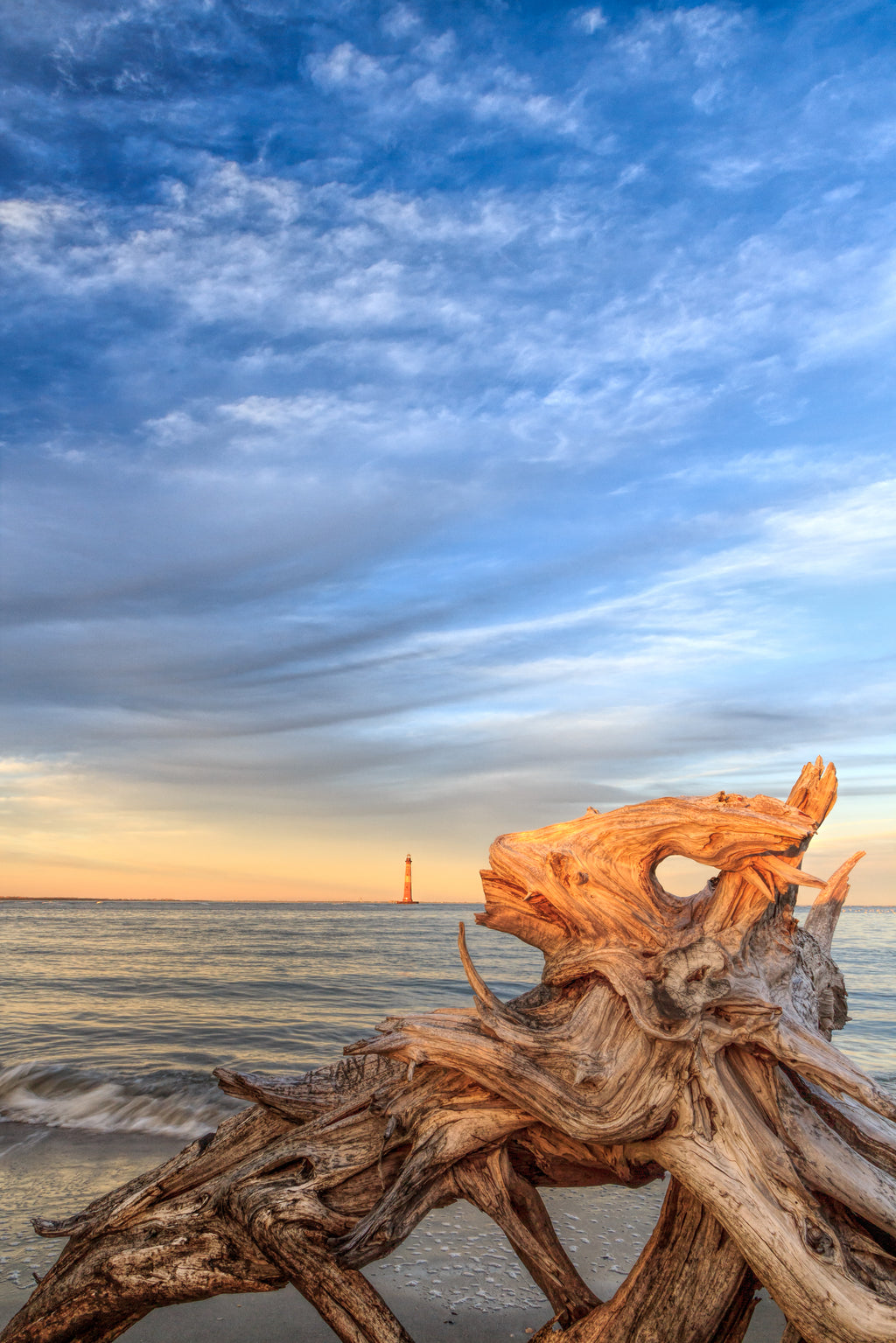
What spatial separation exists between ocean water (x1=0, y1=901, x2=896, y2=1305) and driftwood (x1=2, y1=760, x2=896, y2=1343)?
2.54 metres

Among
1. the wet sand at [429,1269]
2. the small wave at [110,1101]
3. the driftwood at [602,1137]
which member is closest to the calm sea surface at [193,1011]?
the small wave at [110,1101]

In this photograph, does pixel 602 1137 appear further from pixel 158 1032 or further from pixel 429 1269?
pixel 158 1032

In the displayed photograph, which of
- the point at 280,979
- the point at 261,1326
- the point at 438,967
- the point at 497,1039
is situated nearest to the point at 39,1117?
the point at 261,1326

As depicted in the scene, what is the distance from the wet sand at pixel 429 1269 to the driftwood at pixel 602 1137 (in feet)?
4.53

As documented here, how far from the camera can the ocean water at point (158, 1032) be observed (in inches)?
305

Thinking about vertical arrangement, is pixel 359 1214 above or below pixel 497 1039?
below

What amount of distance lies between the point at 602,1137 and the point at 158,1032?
499 inches

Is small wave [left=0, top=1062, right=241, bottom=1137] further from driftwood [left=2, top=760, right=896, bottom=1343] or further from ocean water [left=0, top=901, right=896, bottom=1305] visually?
driftwood [left=2, top=760, right=896, bottom=1343]

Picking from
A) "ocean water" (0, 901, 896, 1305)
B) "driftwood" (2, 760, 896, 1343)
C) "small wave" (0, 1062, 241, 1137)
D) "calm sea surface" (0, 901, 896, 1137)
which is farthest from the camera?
"calm sea surface" (0, 901, 896, 1137)

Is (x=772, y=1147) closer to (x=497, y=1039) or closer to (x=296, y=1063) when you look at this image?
(x=497, y=1039)

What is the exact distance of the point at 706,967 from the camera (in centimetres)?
336

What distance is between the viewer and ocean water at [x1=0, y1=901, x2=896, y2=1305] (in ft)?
25.4

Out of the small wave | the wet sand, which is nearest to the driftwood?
the wet sand

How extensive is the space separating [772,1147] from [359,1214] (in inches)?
63.0
